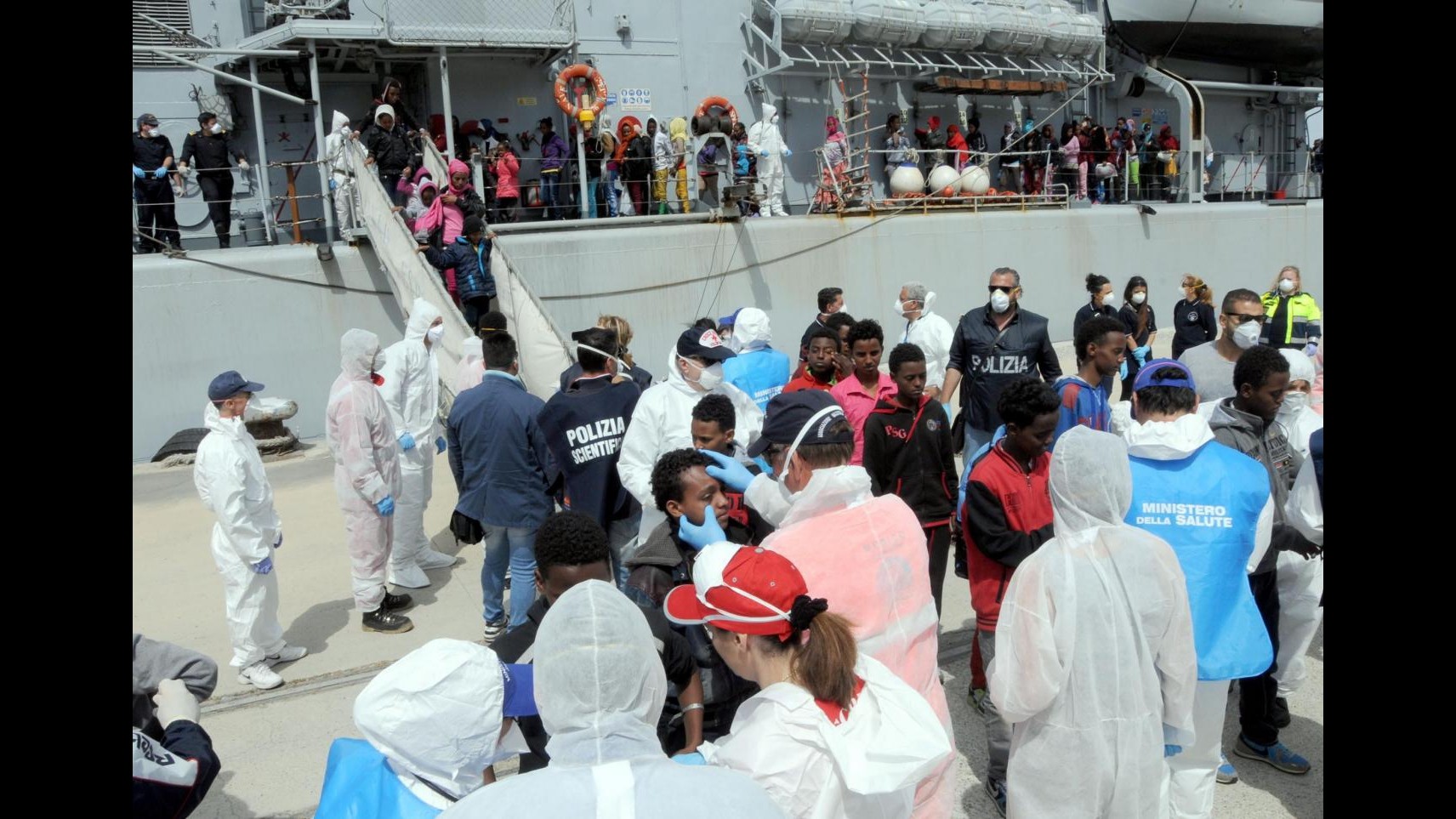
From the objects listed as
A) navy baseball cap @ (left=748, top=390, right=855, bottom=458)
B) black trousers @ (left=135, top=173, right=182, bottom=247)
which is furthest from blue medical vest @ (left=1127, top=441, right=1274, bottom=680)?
black trousers @ (left=135, top=173, right=182, bottom=247)

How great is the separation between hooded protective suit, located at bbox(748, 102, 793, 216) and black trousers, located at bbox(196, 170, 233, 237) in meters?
7.32

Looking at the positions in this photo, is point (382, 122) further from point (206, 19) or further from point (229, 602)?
point (229, 602)

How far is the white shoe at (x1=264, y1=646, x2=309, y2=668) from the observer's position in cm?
546

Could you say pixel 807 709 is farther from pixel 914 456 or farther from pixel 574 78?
pixel 574 78

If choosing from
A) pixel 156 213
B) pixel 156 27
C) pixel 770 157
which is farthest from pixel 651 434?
pixel 156 27

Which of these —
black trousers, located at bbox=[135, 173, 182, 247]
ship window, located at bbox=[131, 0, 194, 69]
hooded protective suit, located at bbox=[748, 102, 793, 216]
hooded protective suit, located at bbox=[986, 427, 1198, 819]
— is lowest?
hooded protective suit, located at bbox=[986, 427, 1198, 819]

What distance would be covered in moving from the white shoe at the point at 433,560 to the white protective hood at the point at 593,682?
553 centimetres

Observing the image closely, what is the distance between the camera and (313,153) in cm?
1460

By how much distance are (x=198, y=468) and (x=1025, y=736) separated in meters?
4.26

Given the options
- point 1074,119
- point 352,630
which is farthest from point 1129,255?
point 352,630

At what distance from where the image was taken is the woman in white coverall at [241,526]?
497cm

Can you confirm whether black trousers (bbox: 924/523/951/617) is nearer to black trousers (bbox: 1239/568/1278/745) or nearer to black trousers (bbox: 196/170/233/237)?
black trousers (bbox: 1239/568/1278/745)

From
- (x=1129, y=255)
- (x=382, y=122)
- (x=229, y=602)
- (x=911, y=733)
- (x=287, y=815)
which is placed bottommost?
(x=287, y=815)

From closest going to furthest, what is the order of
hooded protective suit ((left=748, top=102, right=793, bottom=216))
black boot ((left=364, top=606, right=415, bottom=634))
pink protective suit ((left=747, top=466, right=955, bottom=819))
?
pink protective suit ((left=747, top=466, right=955, bottom=819)) < black boot ((left=364, top=606, right=415, bottom=634)) < hooded protective suit ((left=748, top=102, right=793, bottom=216))
